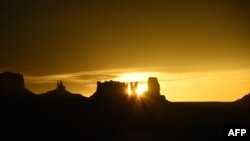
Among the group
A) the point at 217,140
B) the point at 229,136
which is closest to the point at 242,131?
the point at 229,136

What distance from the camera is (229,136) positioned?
54312 mm

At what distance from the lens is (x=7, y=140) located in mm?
194750

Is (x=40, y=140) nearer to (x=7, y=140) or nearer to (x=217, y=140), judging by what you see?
(x=7, y=140)

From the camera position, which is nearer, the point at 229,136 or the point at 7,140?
the point at 229,136

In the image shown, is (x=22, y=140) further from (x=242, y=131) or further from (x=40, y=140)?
(x=242, y=131)

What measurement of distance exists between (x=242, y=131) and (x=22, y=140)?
6142 inches

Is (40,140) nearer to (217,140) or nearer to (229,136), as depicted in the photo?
(217,140)

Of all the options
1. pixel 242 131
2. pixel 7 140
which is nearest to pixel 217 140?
pixel 7 140

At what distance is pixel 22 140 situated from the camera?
651 ft

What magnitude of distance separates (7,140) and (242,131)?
15464 centimetres

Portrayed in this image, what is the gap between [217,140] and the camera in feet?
655

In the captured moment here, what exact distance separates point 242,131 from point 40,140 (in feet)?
509

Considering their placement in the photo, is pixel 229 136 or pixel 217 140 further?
pixel 217 140

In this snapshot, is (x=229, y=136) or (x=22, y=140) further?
(x=22, y=140)
